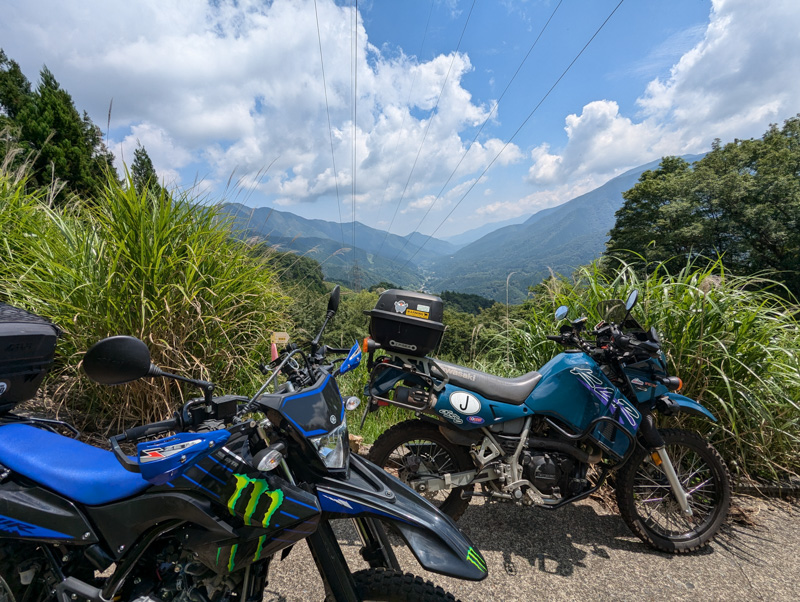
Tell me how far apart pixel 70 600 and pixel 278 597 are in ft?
3.02

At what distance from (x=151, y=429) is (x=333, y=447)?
1.72 feet

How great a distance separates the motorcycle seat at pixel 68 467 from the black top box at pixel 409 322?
1343 millimetres

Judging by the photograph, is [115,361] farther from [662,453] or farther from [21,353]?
[662,453]

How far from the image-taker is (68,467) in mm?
1249

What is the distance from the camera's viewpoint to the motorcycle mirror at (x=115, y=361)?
36.7 inches

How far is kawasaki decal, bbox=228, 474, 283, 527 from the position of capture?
1.07 meters

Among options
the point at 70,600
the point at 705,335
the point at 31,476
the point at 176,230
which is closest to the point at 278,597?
the point at 70,600

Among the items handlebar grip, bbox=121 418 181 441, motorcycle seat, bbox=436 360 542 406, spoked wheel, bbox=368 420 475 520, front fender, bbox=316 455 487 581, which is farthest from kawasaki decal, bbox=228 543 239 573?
motorcycle seat, bbox=436 360 542 406

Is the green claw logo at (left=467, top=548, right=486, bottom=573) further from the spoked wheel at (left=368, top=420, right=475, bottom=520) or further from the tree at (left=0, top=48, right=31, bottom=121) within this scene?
the tree at (left=0, top=48, right=31, bottom=121)

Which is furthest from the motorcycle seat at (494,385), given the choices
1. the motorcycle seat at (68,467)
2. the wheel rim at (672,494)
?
the motorcycle seat at (68,467)

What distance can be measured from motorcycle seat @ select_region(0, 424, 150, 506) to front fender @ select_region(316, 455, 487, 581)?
21.6 inches

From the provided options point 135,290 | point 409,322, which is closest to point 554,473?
point 409,322

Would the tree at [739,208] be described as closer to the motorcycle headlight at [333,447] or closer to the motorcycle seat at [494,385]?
the motorcycle seat at [494,385]

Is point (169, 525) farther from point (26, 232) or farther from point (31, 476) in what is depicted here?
point (26, 232)
